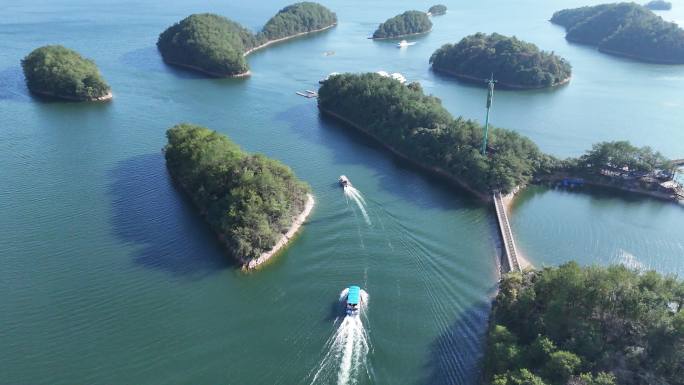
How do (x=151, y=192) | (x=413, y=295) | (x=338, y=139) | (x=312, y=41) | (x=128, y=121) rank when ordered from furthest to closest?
1. (x=312, y=41)
2. (x=128, y=121)
3. (x=338, y=139)
4. (x=151, y=192)
5. (x=413, y=295)

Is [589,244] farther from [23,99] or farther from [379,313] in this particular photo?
[23,99]

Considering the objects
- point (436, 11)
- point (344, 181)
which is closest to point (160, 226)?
point (344, 181)

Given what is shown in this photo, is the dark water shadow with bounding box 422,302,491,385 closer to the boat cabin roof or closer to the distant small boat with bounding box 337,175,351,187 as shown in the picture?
the boat cabin roof

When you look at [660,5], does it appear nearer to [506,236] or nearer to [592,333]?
[506,236]

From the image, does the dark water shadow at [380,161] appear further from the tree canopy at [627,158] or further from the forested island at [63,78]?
the forested island at [63,78]

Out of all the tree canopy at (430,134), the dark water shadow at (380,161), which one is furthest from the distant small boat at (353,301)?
the tree canopy at (430,134)

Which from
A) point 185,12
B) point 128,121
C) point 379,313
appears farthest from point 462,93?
point 185,12

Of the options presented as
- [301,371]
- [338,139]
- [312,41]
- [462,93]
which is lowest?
[301,371]
